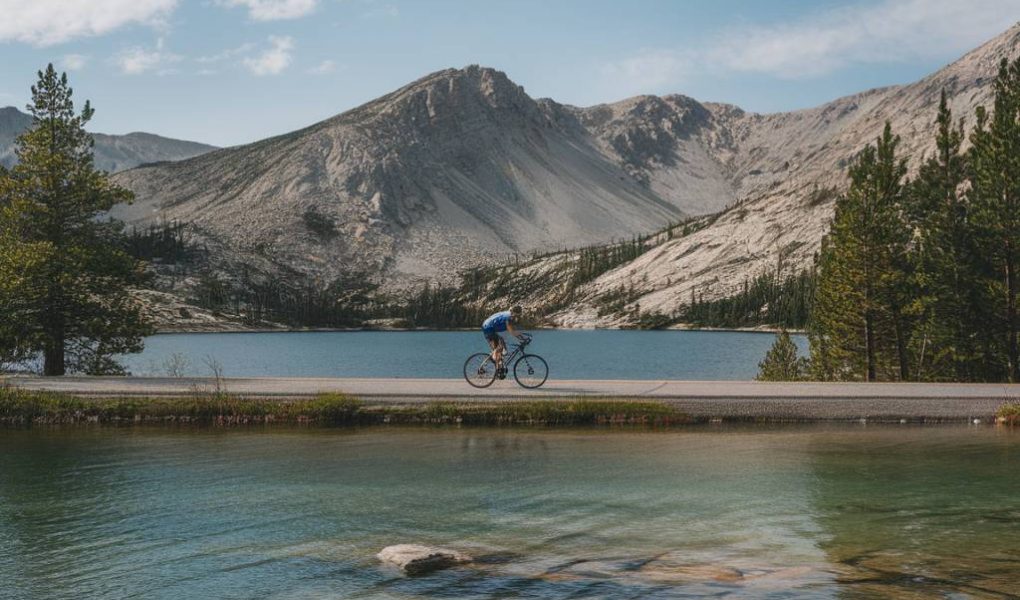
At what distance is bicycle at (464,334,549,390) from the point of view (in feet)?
102

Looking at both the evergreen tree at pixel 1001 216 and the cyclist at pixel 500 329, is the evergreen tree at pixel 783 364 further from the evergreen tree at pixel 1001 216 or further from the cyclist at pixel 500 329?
the cyclist at pixel 500 329

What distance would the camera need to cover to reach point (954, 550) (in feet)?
44.1

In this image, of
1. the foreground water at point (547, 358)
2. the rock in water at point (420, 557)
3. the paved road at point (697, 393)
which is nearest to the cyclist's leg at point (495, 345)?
the paved road at point (697, 393)

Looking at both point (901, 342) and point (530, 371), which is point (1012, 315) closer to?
point (901, 342)

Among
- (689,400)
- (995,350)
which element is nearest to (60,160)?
(689,400)

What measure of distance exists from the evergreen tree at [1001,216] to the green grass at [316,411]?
2420 centimetres

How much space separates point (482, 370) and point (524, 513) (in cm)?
1519

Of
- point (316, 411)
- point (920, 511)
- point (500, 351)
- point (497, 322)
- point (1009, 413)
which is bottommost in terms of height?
point (920, 511)

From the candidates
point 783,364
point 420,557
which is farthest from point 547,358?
point 420,557

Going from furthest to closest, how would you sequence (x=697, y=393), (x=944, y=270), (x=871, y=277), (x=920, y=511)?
(x=871, y=277), (x=944, y=270), (x=697, y=393), (x=920, y=511)

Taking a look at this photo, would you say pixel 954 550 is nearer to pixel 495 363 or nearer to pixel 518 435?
pixel 518 435

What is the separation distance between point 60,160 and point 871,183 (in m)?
44.1

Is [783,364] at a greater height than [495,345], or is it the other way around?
[495,345]

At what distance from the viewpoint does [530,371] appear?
31.3m
